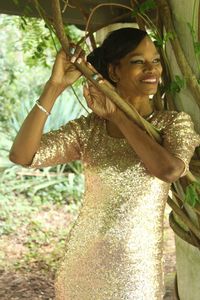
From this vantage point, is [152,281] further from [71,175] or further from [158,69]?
[71,175]

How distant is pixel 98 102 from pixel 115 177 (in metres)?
0.20

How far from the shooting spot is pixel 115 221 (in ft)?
4.58

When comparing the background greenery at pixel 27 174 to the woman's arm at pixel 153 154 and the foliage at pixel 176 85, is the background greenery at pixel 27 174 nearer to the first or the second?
the foliage at pixel 176 85

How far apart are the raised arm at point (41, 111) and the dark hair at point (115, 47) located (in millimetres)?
136

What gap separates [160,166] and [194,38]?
15.3 inches

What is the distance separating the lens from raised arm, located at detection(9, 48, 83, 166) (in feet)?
4.38

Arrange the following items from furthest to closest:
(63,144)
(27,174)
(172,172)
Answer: (27,174) < (63,144) < (172,172)

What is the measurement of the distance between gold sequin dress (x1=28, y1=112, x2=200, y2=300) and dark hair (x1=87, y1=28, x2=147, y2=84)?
0.16 meters

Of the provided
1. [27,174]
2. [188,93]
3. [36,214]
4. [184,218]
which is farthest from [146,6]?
[27,174]

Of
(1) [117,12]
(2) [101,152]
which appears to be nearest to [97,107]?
(2) [101,152]

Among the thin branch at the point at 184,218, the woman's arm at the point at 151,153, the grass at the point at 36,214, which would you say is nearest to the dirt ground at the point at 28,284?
the grass at the point at 36,214

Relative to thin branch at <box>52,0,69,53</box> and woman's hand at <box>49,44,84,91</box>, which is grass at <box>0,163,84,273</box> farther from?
thin branch at <box>52,0,69,53</box>

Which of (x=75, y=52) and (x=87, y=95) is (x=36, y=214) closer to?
(x=87, y=95)

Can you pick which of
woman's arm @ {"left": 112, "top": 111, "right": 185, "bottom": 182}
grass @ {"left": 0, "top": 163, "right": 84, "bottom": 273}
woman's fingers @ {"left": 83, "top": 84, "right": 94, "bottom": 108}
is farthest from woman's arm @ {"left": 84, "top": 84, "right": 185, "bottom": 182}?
grass @ {"left": 0, "top": 163, "right": 84, "bottom": 273}
